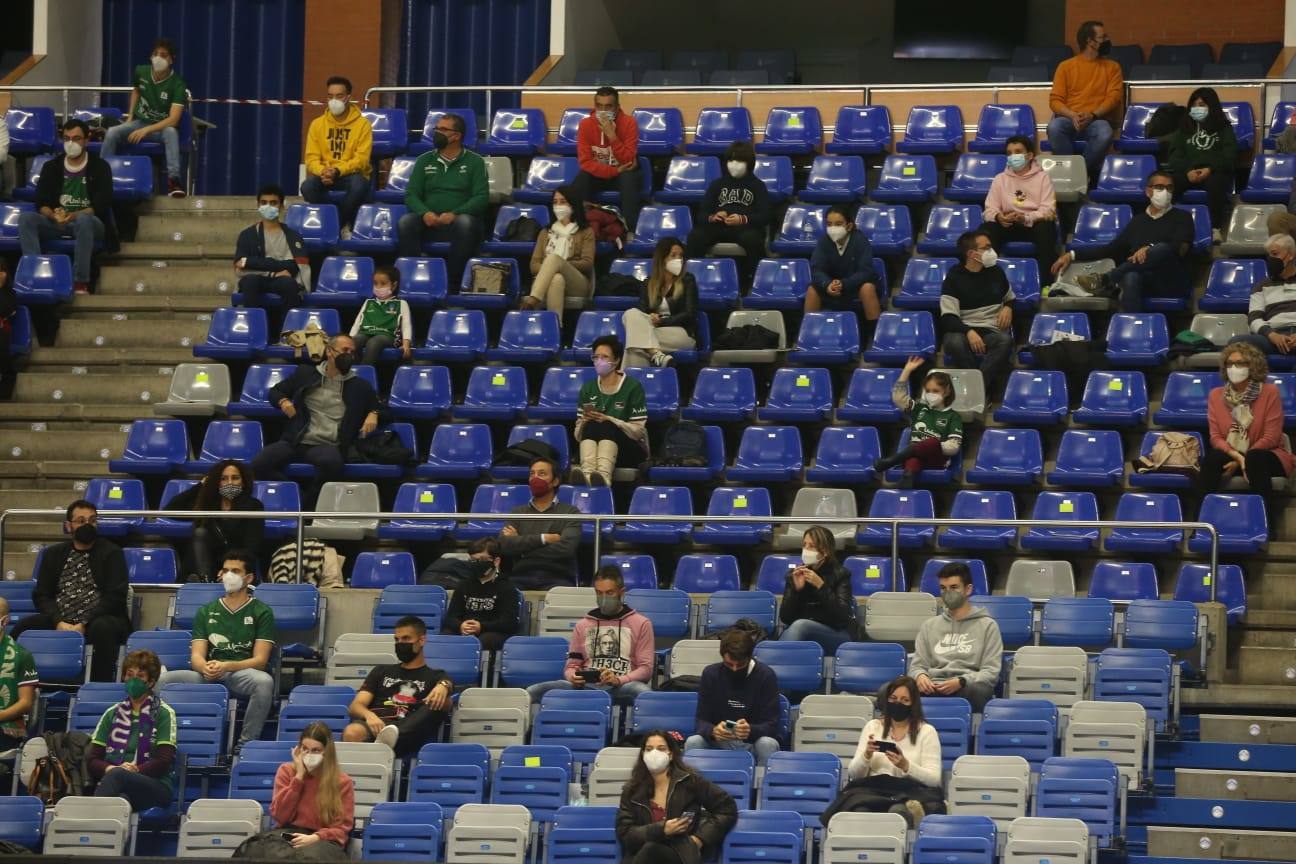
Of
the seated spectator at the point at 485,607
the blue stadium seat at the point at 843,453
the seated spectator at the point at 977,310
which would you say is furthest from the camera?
the seated spectator at the point at 977,310

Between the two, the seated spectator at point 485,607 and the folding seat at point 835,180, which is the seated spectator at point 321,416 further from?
the folding seat at point 835,180

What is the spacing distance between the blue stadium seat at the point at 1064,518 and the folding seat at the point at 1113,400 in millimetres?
720

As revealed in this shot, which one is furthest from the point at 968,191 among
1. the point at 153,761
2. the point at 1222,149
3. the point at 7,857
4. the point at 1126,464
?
the point at 7,857

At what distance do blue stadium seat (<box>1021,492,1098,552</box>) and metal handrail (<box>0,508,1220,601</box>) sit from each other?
0.24ft

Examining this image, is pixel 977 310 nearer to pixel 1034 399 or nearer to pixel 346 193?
pixel 1034 399

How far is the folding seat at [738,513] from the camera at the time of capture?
14430mm

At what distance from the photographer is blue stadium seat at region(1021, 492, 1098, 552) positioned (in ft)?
46.1

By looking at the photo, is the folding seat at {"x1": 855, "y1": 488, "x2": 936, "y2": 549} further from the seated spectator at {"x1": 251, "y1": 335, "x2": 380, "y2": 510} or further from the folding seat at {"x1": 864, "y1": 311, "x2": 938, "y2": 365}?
Result: the seated spectator at {"x1": 251, "y1": 335, "x2": 380, "y2": 510}

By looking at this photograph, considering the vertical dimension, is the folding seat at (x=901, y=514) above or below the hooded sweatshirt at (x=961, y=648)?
above

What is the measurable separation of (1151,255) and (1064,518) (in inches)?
98.6

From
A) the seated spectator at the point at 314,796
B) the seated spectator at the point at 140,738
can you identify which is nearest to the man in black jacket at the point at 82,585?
the seated spectator at the point at 140,738

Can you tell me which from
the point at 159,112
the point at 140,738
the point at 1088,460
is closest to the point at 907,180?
the point at 1088,460

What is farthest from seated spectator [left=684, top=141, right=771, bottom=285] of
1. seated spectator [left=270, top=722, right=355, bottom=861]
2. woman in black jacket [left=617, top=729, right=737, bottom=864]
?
seated spectator [left=270, top=722, right=355, bottom=861]

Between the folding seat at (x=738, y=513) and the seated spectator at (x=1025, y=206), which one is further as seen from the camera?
the seated spectator at (x=1025, y=206)
